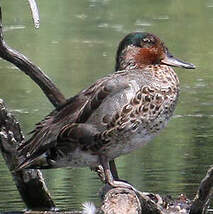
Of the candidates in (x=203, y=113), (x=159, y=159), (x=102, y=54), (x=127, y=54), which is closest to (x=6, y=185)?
(x=159, y=159)

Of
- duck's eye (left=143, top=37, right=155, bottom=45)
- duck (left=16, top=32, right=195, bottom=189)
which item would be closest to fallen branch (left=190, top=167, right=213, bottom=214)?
duck (left=16, top=32, right=195, bottom=189)

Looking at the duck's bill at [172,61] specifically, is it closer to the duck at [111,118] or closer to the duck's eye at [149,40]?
the duck at [111,118]

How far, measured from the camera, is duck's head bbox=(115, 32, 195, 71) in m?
6.41

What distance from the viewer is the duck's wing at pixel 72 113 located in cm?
616

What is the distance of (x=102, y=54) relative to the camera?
13141 mm

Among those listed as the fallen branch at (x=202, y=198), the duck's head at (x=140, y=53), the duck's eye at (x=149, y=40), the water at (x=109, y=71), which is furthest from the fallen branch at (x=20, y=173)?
the fallen branch at (x=202, y=198)

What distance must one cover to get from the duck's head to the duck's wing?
0.62 ft

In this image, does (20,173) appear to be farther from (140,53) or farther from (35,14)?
(35,14)

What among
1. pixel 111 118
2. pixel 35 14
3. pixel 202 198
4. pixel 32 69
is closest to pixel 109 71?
pixel 32 69

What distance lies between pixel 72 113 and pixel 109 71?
5733mm

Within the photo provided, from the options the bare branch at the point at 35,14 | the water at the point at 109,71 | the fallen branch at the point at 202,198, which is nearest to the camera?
the bare branch at the point at 35,14

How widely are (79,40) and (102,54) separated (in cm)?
102

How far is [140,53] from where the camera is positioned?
639 cm

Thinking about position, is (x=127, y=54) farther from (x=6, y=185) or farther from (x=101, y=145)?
(x=6, y=185)
